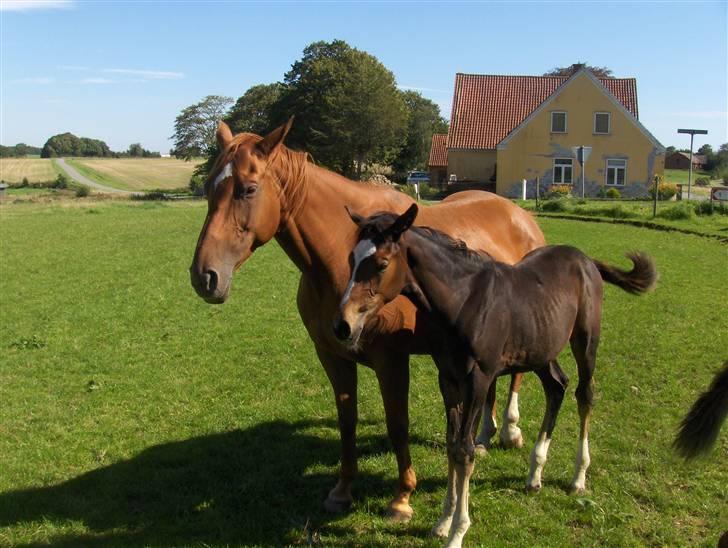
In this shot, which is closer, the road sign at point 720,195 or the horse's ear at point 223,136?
the horse's ear at point 223,136

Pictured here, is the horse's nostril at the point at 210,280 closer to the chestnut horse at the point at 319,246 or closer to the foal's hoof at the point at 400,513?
the chestnut horse at the point at 319,246

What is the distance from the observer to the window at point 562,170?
4019 cm

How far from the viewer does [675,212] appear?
73.3ft

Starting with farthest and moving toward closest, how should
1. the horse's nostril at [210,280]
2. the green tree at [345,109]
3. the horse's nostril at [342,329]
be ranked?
the green tree at [345,109] → the horse's nostril at [210,280] → the horse's nostril at [342,329]

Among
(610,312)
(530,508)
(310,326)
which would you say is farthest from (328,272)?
(610,312)

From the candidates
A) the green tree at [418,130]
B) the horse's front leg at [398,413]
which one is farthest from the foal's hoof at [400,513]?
the green tree at [418,130]

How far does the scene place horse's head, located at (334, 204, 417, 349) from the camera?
10.2ft

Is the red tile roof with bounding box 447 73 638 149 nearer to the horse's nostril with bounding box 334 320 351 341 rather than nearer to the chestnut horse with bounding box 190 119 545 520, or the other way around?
the chestnut horse with bounding box 190 119 545 520

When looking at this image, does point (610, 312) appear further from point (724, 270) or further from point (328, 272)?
point (328, 272)

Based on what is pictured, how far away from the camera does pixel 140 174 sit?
82375 millimetres

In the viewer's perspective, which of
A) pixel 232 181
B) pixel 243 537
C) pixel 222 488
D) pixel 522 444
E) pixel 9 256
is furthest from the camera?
pixel 9 256

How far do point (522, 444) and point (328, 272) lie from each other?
257 cm

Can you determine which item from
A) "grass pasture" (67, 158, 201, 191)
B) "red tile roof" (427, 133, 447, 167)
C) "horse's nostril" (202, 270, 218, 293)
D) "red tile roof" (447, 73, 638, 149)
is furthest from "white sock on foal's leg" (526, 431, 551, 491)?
"grass pasture" (67, 158, 201, 191)

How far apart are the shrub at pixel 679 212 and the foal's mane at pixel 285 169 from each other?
2177cm
